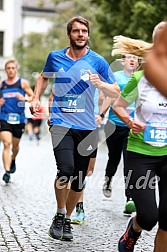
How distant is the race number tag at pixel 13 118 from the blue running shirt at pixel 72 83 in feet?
17.1

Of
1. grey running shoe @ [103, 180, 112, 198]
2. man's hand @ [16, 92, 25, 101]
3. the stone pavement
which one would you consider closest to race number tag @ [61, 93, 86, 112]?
the stone pavement

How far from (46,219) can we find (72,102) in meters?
1.76

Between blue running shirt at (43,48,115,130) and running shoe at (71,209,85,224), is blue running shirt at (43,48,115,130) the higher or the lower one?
the higher one

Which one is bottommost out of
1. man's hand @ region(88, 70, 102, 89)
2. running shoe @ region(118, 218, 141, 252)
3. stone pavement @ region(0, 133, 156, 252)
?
stone pavement @ region(0, 133, 156, 252)

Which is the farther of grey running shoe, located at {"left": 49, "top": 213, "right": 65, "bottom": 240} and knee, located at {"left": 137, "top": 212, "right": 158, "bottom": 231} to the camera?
grey running shoe, located at {"left": 49, "top": 213, "right": 65, "bottom": 240}

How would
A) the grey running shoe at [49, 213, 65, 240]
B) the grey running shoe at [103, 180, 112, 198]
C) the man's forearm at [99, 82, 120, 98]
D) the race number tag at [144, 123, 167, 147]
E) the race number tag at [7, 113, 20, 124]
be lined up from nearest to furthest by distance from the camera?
1. the race number tag at [144, 123, 167, 147]
2. the man's forearm at [99, 82, 120, 98]
3. the grey running shoe at [49, 213, 65, 240]
4. the grey running shoe at [103, 180, 112, 198]
5. the race number tag at [7, 113, 20, 124]

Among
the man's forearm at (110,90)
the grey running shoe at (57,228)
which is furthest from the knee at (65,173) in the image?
the man's forearm at (110,90)

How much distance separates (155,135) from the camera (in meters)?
5.13

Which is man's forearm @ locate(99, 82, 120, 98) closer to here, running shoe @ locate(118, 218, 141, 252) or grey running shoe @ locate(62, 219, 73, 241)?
Result: grey running shoe @ locate(62, 219, 73, 241)

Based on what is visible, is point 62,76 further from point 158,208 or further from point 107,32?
point 107,32

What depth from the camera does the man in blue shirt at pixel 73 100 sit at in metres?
6.51

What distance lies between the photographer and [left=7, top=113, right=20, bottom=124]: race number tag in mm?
11773

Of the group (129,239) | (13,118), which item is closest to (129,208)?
(129,239)

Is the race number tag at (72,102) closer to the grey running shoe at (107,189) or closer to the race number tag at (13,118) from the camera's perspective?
the grey running shoe at (107,189)
